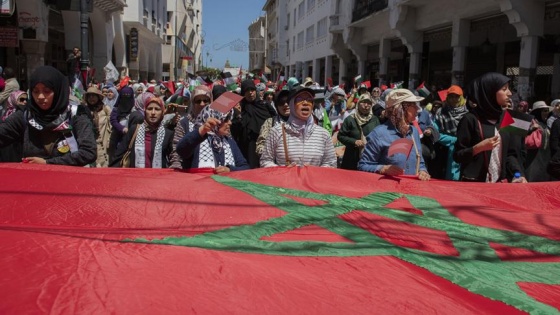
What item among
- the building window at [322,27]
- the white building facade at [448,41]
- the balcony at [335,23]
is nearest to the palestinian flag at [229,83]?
the white building facade at [448,41]

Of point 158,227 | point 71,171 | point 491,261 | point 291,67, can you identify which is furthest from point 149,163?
point 291,67

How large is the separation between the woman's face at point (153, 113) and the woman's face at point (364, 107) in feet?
10.5

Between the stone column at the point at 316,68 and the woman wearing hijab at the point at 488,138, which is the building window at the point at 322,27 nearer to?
the stone column at the point at 316,68

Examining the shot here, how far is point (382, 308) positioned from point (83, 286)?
2.89 ft

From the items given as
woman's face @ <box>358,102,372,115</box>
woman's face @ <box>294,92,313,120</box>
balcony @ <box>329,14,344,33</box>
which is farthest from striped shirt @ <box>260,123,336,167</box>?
balcony @ <box>329,14,344,33</box>

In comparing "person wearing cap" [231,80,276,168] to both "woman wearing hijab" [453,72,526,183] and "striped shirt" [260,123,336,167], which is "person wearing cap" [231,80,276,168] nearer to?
"striped shirt" [260,123,336,167]

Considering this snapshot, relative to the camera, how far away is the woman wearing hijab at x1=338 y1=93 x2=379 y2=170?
Answer: 740 cm

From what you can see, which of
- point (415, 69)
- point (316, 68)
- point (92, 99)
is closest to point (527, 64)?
point (415, 69)

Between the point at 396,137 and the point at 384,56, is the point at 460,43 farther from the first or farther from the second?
the point at 396,137

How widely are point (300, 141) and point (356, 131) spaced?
9.90ft

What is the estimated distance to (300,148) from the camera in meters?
4.55

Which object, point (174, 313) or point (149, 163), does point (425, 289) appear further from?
point (149, 163)

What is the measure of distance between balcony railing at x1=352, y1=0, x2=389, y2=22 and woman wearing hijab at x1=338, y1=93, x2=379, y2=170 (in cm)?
1746

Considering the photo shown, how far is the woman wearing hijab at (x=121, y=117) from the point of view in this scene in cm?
762
